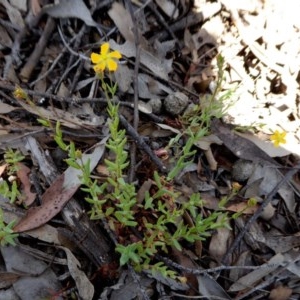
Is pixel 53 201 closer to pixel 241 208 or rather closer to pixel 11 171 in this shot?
pixel 11 171

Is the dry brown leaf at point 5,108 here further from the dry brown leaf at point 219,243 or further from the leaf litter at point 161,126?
the dry brown leaf at point 219,243

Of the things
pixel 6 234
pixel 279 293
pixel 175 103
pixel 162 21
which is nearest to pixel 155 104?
pixel 175 103

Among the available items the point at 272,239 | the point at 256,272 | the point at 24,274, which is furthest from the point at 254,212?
the point at 24,274

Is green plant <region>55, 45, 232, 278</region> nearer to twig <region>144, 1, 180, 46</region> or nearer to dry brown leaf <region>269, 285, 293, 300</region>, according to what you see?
dry brown leaf <region>269, 285, 293, 300</region>

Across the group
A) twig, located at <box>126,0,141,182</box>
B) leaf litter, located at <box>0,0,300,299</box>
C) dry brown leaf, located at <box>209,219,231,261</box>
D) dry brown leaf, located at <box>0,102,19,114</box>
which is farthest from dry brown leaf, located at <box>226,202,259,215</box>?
dry brown leaf, located at <box>0,102,19,114</box>

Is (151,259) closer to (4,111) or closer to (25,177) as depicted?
(25,177)

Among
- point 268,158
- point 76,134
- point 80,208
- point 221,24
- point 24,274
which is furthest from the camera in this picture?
point 221,24

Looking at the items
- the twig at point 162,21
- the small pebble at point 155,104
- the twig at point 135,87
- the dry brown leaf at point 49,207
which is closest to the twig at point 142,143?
the twig at point 135,87
